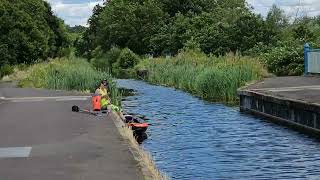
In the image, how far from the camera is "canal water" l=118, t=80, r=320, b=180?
48.0 feet

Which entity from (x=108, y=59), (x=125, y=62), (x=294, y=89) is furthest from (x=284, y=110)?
(x=108, y=59)

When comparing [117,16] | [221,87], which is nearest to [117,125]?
[221,87]

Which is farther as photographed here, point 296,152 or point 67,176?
point 296,152

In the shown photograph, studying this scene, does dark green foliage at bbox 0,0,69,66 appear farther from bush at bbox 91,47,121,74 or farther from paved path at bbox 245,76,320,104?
paved path at bbox 245,76,320,104

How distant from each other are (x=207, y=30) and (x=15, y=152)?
52.5 meters

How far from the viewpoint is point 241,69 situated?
3566 cm

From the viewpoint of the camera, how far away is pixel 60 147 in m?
13.6

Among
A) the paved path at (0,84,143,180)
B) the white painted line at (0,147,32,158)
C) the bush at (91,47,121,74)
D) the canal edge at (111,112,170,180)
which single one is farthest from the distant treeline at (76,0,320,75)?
the white painted line at (0,147,32,158)

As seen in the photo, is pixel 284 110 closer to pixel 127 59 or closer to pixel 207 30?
pixel 207 30

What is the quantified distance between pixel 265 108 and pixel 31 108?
31.4ft

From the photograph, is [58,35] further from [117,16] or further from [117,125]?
[117,125]

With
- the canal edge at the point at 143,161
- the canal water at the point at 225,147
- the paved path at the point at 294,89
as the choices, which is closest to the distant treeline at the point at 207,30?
the paved path at the point at 294,89

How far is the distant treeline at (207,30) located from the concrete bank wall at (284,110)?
1131cm

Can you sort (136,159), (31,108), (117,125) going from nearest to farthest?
(136,159) < (117,125) < (31,108)
